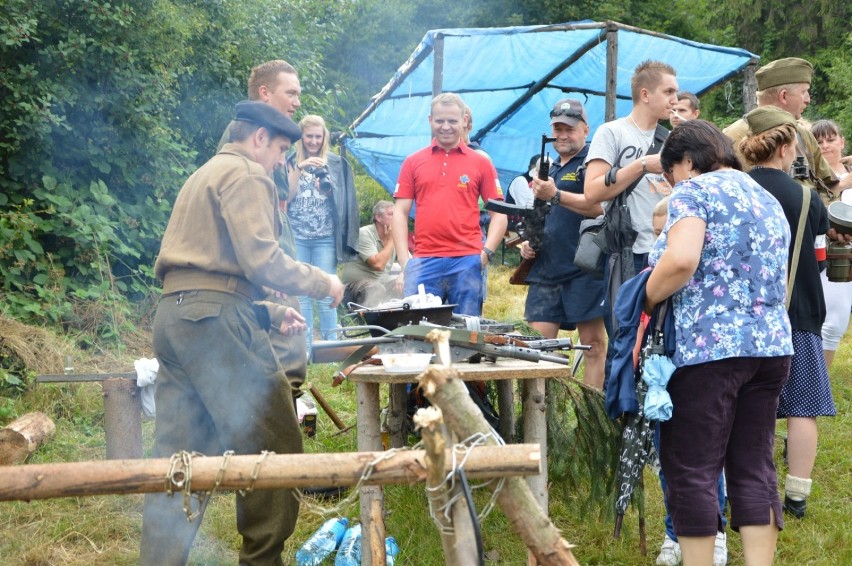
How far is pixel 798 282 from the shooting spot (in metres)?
3.94

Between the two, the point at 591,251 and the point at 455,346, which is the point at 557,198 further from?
the point at 455,346

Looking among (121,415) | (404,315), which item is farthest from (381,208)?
(404,315)

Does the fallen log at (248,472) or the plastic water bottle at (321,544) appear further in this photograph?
the plastic water bottle at (321,544)

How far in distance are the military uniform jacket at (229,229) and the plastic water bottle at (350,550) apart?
3.92 feet

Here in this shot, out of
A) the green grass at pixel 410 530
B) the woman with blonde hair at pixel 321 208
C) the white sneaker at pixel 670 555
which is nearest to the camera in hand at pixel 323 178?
the woman with blonde hair at pixel 321 208

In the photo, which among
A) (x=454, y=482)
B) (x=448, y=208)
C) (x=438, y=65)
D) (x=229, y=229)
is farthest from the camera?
(x=438, y=65)

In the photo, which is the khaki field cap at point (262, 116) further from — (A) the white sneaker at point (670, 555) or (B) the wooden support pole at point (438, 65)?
(B) the wooden support pole at point (438, 65)

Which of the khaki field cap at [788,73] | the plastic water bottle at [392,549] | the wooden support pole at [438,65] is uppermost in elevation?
the wooden support pole at [438,65]

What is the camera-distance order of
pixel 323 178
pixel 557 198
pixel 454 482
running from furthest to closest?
pixel 323 178
pixel 557 198
pixel 454 482

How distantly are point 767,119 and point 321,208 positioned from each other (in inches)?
142

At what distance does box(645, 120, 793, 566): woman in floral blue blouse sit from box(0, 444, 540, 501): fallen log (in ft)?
4.18

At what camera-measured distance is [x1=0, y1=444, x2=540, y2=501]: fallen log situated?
201cm

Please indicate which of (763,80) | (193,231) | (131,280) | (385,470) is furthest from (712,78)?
(385,470)

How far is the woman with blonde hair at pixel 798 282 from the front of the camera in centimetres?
377
